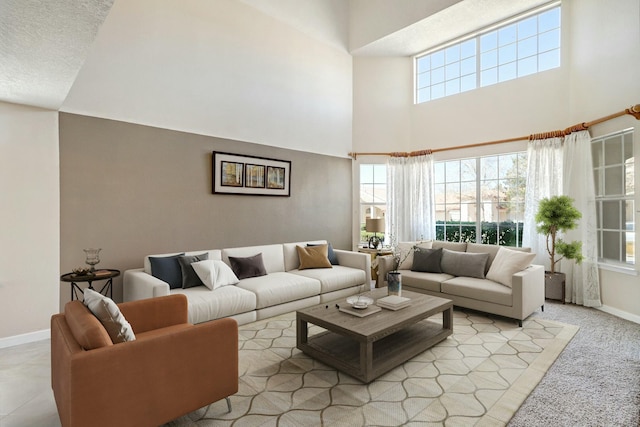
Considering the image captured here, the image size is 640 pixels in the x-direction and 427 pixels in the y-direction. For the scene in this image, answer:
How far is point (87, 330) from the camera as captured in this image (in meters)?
A: 1.71

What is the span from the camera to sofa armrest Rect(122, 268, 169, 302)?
315 centimetres

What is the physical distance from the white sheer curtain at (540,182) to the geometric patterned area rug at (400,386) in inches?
74.2

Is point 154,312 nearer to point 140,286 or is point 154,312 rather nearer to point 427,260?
point 140,286

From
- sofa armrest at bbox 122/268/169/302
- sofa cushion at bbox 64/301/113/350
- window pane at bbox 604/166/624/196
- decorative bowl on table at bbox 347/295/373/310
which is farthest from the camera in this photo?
window pane at bbox 604/166/624/196

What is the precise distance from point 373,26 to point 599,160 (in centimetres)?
423

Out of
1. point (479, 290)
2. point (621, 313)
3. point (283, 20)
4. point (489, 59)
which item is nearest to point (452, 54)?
point (489, 59)

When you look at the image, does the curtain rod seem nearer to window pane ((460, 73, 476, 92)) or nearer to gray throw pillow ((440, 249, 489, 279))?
window pane ((460, 73, 476, 92))

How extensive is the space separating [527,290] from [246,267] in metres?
3.31

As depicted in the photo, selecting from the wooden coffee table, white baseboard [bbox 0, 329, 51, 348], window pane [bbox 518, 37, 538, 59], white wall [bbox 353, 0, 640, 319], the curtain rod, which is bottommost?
white baseboard [bbox 0, 329, 51, 348]

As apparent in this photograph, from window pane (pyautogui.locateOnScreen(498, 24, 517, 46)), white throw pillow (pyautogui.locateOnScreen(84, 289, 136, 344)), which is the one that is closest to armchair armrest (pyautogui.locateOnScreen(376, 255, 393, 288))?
white throw pillow (pyautogui.locateOnScreen(84, 289, 136, 344))

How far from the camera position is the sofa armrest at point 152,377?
158 centimetres

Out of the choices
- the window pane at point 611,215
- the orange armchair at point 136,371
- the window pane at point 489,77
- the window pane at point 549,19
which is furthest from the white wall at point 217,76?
the window pane at point 611,215

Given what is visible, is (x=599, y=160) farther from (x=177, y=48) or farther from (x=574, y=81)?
(x=177, y=48)

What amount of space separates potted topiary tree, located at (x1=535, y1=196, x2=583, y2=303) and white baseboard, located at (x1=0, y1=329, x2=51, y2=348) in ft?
20.1
